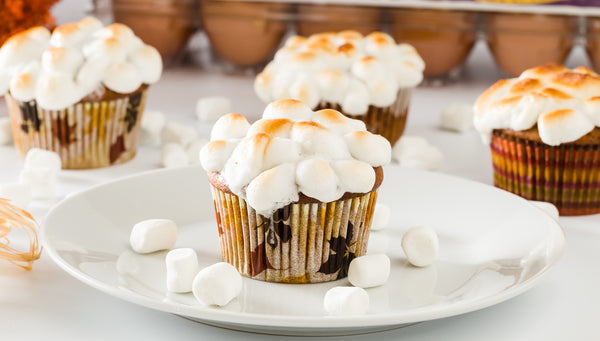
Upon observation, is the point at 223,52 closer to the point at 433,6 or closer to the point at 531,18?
the point at 433,6

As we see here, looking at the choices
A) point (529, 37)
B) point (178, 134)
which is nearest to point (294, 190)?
point (178, 134)

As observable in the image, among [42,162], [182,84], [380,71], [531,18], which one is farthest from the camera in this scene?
[182,84]

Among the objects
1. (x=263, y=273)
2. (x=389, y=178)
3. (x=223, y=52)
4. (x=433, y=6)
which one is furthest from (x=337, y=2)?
(x=263, y=273)

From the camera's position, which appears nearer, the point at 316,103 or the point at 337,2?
the point at 316,103

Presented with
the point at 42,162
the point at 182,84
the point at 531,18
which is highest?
the point at 531,18

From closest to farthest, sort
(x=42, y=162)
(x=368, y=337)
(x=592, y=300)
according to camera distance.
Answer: (x=368, y=337), (x=592, y=300), (x=42, y=162)

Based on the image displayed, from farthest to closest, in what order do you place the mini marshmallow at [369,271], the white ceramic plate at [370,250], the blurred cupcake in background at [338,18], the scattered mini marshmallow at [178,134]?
the blurred cupcake in background at [338,18] < the scattered mini marshmallow at [178,134] < the mini marshmallow at [369,271] < the white ceramic plate at [370,250]

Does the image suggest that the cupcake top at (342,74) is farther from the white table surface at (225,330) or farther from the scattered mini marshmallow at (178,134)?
the white table surface at (225,330)

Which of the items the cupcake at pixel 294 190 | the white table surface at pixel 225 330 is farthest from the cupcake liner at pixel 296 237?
the white table surface at pixel 225 330
